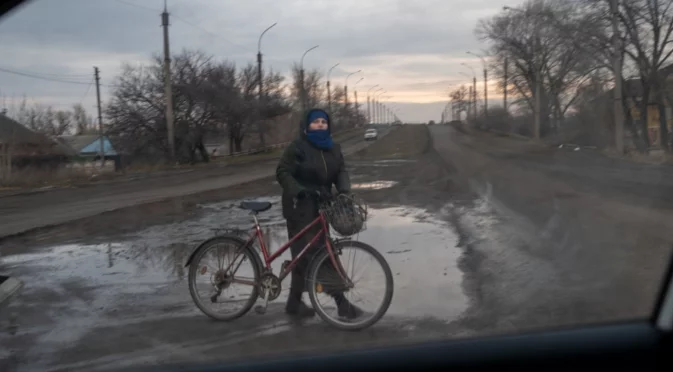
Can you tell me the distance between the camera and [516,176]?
67.6 ft

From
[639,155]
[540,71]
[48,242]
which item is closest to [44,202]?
[48,242]

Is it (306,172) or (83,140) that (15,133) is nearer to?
(306,172)

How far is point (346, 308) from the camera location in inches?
235

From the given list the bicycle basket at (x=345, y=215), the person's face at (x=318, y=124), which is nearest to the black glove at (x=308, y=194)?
the bicycle basket at (x=345, y=215)

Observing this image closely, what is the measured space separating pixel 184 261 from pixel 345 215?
371cm

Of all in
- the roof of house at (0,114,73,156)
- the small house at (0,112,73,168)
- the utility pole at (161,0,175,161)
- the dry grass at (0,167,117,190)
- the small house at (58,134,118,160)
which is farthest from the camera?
the small house at (58,134,118,160)

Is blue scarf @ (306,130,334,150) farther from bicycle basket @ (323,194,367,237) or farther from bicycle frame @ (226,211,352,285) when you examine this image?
bicycle frame @ (226,211,352,285)

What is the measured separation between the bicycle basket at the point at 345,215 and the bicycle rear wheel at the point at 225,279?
0.78m

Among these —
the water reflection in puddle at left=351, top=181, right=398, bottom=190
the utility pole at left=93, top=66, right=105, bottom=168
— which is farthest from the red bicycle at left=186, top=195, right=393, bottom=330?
the utility pole at left=93, top=66, right=105, bottom=168

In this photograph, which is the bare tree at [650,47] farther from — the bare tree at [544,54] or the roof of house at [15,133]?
the roof of house at [15,133]

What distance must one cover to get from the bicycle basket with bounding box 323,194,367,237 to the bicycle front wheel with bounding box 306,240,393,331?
11 centimetres

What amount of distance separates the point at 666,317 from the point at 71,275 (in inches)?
261

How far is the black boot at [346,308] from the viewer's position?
5.93 m

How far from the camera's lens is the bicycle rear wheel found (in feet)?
20.7
